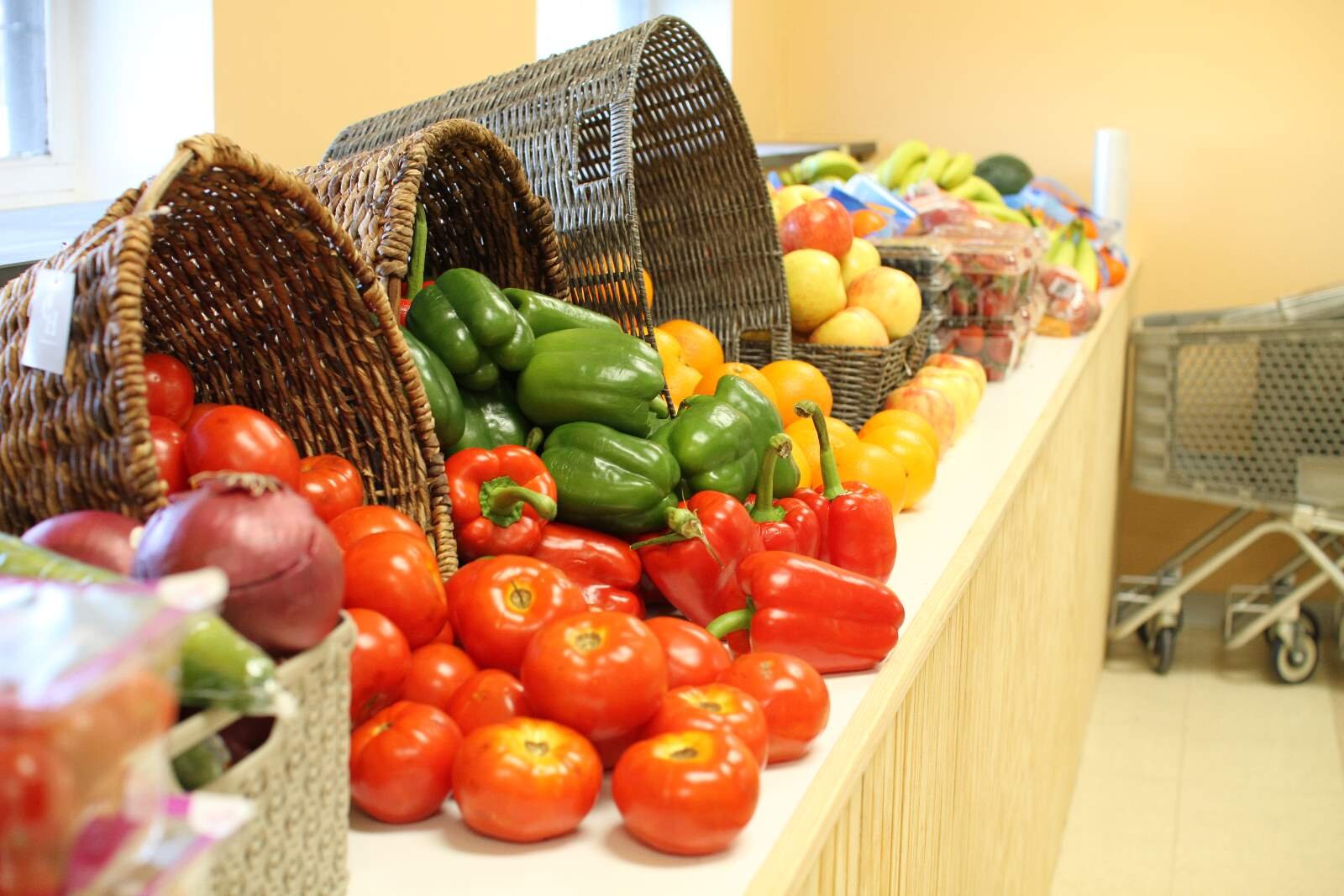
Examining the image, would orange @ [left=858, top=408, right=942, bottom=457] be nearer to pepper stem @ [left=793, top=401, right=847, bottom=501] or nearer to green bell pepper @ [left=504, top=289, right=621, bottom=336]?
pepper stem @ [left=793, top=401, right=847, bottom=501]

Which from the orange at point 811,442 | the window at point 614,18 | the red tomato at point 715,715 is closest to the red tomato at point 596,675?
the red tomato at point 715,715

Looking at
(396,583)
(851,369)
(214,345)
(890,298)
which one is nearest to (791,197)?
(890,298)

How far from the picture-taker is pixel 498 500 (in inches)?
42.9

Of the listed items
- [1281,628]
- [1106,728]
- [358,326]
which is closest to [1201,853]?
[1106,728]

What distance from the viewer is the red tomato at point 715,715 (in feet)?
2.72

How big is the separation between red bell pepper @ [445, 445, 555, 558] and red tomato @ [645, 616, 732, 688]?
0.19 m

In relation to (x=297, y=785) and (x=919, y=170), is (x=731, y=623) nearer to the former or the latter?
(x=297, y=785)

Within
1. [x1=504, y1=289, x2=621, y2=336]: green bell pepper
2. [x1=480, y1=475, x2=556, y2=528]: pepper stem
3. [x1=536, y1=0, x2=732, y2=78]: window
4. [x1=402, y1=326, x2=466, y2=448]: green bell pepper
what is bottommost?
[x1=480, y1=475, x2=556, y2=528]: pepper stem

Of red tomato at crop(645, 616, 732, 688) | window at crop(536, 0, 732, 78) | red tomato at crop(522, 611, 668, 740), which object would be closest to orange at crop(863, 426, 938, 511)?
red tomato at crop(645, 616, 732, 688)

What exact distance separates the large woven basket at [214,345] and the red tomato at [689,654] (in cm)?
20

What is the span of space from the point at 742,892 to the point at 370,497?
0.48 metres

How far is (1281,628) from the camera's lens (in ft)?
11.5

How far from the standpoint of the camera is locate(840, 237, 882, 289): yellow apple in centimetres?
205

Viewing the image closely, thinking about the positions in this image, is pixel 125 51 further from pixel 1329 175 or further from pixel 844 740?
pixel 1329 175
